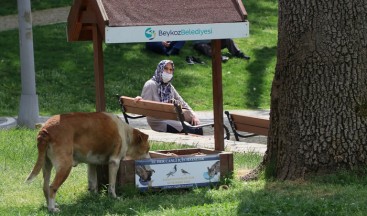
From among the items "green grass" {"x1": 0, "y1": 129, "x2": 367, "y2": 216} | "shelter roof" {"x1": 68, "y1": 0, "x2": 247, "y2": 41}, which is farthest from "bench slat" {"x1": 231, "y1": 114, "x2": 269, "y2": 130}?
"shelter roof" {"x1": 68, "y1": 0, "x2": 247, "y2": 41}

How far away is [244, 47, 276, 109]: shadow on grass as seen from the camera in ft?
70.5

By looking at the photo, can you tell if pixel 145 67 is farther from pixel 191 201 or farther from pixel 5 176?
pixel 191 201

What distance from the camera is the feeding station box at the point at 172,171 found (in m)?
8.98

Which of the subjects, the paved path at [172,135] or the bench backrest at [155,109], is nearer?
the paved path at [172,135]

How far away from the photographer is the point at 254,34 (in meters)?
26.8

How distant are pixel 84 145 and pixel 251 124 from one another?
16.7 ft

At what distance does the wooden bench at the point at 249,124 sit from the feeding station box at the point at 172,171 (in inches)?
149

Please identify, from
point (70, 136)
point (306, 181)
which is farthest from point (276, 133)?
point (70, 136)

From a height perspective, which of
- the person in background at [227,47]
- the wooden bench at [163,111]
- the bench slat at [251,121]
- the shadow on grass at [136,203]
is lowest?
the shadow on grass at [136,203]

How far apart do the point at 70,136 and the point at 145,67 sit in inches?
560

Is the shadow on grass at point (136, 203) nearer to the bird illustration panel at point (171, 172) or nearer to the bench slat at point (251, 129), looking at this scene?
the bird illustration panel at point (171, 172)

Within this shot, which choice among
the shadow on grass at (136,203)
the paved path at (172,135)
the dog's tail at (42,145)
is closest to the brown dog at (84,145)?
the dog's tail at (42,145)

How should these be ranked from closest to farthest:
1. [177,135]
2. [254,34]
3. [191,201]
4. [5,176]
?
[191,201], [5,176], [177,135], [254,34]

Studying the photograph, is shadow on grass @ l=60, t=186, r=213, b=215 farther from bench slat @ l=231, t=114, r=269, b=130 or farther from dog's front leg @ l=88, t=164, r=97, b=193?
bench slat @ l=231, t=114, r=269, b=130
